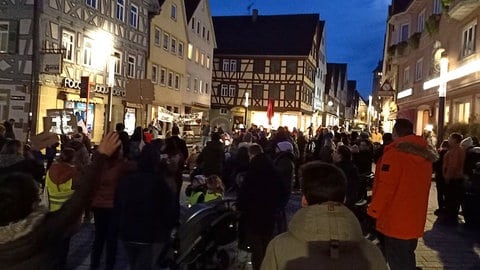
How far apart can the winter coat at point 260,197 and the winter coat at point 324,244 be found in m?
3.60

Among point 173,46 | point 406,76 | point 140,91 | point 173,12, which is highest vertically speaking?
point 173,12

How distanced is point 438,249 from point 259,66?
46.8m

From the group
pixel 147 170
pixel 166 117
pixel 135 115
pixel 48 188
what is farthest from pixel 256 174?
pixel 135 115

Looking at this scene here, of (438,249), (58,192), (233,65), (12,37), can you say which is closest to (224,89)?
(233,65)

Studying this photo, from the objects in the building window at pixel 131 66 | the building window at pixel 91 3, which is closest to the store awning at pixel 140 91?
the building window at pixel 91 3

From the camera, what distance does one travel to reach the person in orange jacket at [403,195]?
5.23 m

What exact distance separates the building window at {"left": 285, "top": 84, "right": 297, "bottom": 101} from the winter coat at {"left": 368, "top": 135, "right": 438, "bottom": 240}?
48.4 meters

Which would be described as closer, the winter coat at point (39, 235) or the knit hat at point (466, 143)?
the winter coat at point (39, 235)

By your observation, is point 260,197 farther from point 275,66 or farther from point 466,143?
point 275,66

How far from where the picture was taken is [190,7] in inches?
1654

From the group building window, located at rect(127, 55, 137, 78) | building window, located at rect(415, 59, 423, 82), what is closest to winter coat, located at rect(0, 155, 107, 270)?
building window, located at rect(415, 59, 423, 82)

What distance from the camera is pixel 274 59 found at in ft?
177

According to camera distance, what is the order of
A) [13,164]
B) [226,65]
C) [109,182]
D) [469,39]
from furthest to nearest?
[226,65] → [469,39] → [13,164] → [109,182]

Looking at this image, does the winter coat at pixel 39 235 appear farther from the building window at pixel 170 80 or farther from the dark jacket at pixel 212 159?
the building window at pixel 170 80
